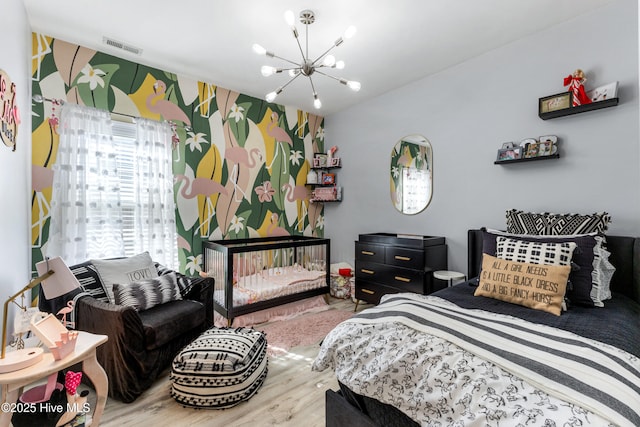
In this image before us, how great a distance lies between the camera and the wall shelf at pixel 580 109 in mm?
2076

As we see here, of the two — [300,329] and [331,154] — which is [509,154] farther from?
[300,329]

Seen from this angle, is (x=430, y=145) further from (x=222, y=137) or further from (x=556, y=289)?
(x=222, y=137)

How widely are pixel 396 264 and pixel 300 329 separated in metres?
1.18

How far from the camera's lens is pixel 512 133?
8.69 feet

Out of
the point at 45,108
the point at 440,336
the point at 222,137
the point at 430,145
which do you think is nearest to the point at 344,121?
the point at 430,145

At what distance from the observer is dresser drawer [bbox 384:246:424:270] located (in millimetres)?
2852

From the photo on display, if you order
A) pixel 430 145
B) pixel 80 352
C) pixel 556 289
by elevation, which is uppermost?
pixel 430 145

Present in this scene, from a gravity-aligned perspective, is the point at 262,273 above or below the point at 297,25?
below

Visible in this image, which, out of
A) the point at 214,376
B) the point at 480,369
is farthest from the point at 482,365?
the point at 214,376

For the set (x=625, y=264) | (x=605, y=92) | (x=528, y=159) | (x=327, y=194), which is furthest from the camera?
(x=327, y=194)

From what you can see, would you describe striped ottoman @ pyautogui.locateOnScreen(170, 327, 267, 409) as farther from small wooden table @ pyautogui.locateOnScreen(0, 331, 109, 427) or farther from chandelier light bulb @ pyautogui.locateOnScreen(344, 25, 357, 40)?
chandelier light bulb @ pyautogui.locateOnScreen(344, 25, 357, 40)

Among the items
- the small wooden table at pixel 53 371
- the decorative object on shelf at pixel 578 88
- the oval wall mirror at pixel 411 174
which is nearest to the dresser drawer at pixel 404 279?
the oval wall mirror at pixel 411 174

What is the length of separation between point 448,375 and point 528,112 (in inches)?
99.1

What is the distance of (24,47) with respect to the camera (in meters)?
2.13
